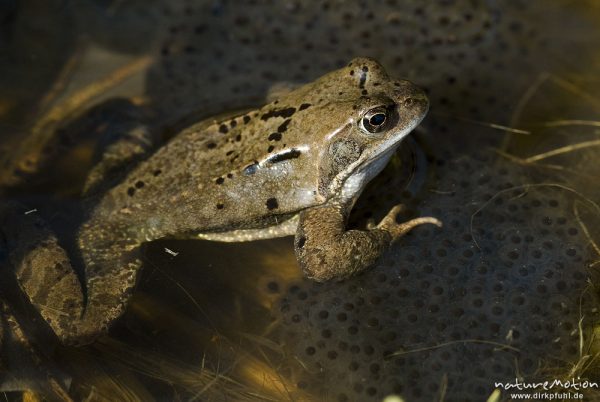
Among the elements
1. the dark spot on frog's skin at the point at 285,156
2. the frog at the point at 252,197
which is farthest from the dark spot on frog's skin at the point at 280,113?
the dark spot on frog's skin at the point at 285,156

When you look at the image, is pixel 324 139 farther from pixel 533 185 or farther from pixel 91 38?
pixel 91 38

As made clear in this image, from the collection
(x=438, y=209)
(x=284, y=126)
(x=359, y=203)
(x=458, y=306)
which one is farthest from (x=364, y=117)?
(x=458, y=306)

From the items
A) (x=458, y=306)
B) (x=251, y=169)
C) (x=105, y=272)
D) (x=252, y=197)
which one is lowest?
(x=458, y=306)

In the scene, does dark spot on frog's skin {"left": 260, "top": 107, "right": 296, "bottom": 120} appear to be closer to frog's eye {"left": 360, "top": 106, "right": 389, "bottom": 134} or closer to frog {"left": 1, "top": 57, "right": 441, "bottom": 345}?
frog {"left": 1, "top": 57, "right": 441, "bottom": 345}

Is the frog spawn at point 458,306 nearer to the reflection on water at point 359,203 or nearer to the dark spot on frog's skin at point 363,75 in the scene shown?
the reflection on water at point 359,203

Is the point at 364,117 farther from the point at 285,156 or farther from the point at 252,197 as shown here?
the point at 252,197

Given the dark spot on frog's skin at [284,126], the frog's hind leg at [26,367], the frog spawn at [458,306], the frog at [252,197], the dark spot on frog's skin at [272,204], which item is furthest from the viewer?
the dark spot on frog's skin at [272,204]

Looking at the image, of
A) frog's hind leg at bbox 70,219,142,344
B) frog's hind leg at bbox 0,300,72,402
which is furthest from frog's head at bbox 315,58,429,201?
frog's hind leg at bbox 0,300,72,402
